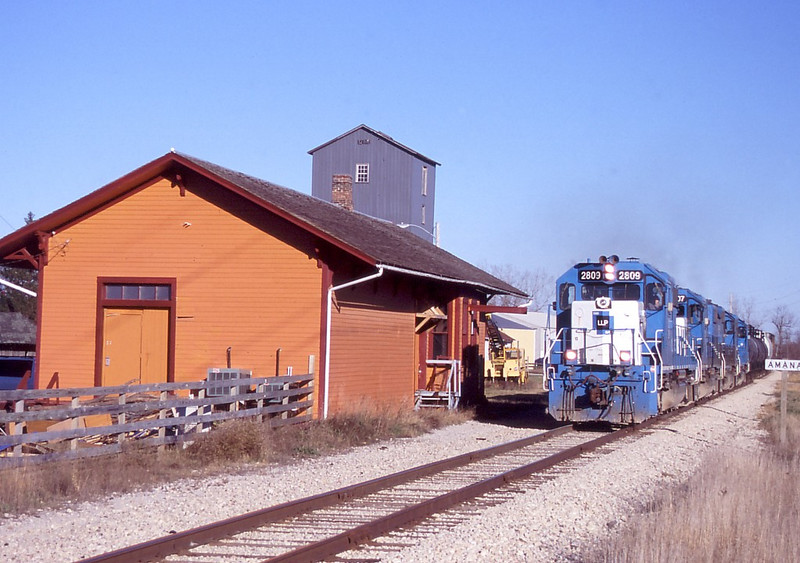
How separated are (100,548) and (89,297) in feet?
38.4

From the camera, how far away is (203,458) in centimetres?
1292

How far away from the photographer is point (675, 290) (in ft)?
71.5

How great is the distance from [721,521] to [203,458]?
7755mm

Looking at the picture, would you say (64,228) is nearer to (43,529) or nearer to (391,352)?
(391,352)

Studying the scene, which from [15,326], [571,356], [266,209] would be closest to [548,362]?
[571,356]

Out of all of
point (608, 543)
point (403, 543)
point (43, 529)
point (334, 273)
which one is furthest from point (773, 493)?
point (334, 273)

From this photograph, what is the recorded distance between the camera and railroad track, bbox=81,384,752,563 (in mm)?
7312

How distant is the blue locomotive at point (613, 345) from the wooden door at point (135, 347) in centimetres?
823

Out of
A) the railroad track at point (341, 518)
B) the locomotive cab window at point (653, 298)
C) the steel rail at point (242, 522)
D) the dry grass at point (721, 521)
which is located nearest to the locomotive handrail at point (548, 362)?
the locomotive cab window at point (653, 298)

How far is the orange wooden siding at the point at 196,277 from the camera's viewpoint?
58.2 ft

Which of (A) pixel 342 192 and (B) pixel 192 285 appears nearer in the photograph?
(B) pixel 192 285

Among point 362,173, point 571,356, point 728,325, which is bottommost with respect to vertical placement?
point 571,356

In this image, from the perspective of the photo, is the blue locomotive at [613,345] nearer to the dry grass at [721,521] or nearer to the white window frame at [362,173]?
the dry grass at [721,521]

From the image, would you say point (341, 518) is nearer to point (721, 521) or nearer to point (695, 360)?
point (721, 521)
